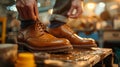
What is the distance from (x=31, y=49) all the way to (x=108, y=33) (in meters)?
2.46

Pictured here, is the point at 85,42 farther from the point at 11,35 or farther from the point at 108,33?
the point at 108,33

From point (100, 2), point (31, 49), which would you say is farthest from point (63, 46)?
point (100, 2)

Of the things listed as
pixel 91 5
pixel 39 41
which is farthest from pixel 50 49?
pixel 91 5

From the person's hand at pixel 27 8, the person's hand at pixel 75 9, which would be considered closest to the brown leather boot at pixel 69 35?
the person's hand at pixel 75 9

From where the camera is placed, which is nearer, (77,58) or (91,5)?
(77,58)

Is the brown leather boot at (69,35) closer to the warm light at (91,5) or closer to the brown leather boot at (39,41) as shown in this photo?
the brown leather boot at (39,41)

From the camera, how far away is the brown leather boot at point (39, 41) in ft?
2.66

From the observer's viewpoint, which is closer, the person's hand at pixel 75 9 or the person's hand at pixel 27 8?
the person's hand at pixel 27 8

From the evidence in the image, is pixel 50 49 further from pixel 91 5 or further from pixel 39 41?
pixel 91 5

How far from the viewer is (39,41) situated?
81 centimetres

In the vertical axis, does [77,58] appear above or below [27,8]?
below

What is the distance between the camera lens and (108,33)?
316 centimetres

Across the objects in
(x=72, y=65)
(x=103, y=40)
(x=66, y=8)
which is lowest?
(x=103, y=40)

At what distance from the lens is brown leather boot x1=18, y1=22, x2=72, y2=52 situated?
810 mm
